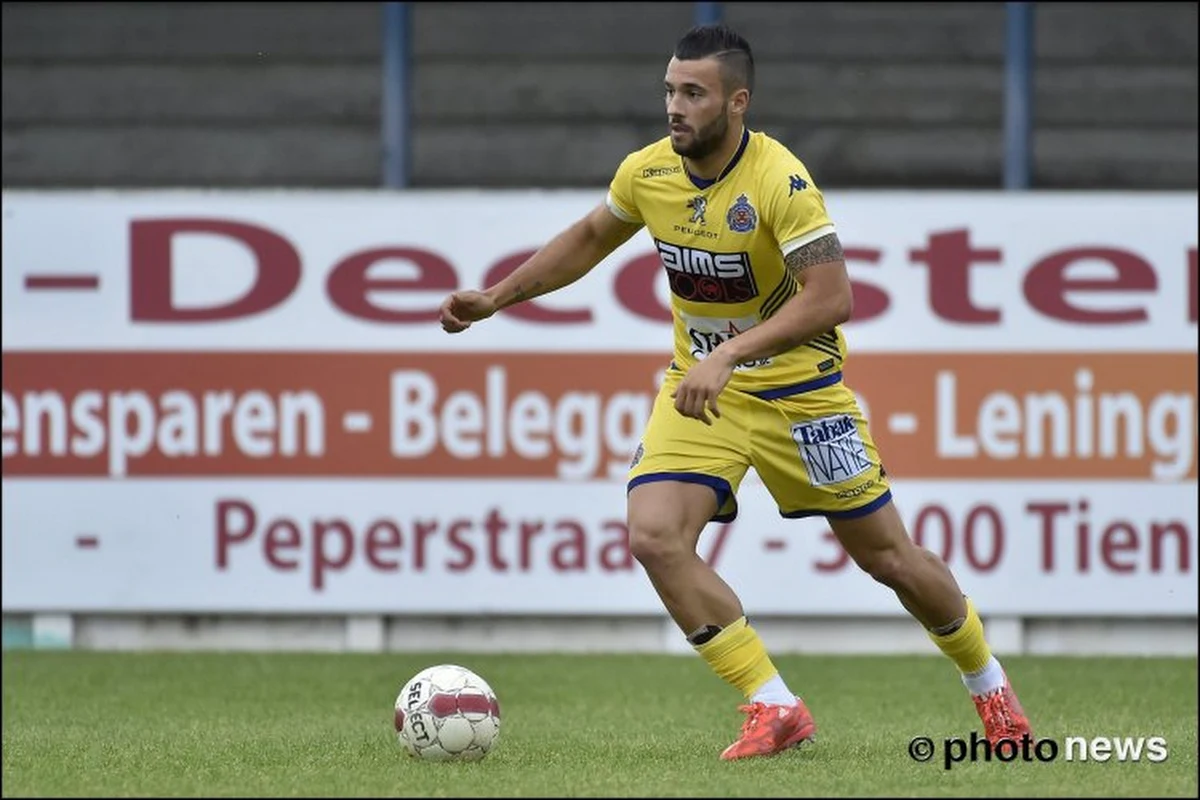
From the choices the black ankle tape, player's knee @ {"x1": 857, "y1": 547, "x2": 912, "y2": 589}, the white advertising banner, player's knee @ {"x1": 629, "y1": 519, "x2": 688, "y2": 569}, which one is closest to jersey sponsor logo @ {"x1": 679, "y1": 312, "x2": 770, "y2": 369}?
player's knee @ {"x1": 629, "y1": 519, "x2": 688, "y2": 569}

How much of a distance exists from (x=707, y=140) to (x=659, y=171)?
0.30m

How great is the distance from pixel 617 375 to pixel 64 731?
13.2 ft

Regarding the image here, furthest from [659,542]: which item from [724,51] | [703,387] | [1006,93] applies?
[1006,93]

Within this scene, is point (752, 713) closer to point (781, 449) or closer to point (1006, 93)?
point (781, 449)

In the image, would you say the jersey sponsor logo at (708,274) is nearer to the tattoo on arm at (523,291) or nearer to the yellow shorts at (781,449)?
the yellow shorts at (781,449)

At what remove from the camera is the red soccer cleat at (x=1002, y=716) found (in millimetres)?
7035

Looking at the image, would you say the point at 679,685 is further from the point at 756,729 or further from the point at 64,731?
the point at 756,729

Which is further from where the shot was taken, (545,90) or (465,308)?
(545,90)

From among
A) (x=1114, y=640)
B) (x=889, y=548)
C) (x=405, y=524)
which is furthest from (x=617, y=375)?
(x=889, y=548)

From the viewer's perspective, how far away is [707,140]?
6.63 m

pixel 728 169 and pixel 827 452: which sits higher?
pixel 728 169

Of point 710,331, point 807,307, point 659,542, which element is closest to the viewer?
point 807,307

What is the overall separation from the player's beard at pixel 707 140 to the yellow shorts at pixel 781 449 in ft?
2.43

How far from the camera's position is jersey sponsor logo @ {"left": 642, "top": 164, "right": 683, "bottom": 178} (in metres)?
6.85
